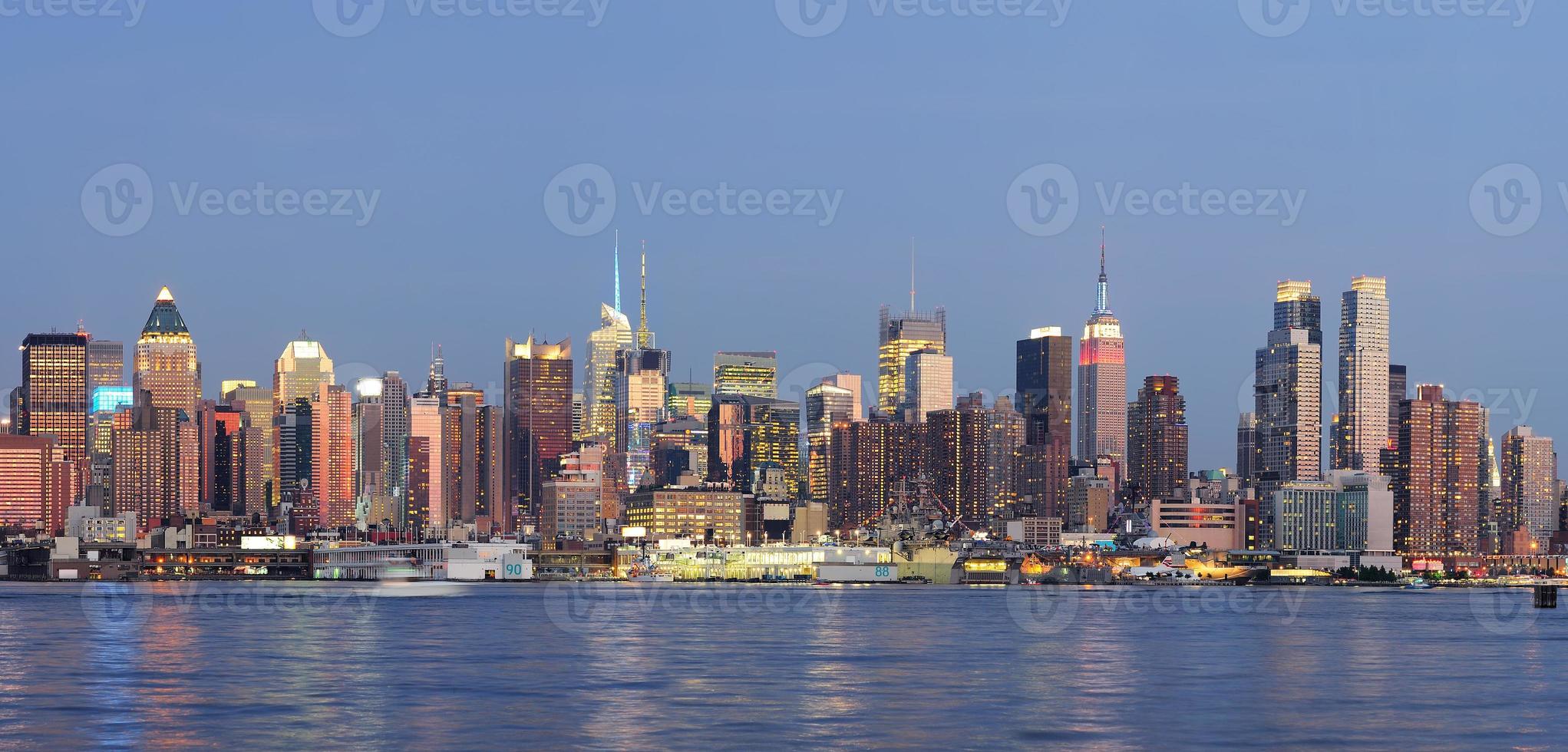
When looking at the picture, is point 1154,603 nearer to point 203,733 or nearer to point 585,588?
point 585,588

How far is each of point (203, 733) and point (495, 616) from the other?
64.6 m

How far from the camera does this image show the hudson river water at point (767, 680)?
49562mm

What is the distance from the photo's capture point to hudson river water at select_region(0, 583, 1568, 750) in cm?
4956

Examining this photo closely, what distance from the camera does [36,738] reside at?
47.0 m

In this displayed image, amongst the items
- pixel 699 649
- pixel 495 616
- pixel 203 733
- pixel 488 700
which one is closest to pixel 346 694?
pixel 488 700

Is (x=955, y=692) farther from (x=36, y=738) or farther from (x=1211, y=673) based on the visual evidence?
(x=36, y=738)

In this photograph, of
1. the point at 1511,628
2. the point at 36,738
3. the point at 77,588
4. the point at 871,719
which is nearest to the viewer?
the point at 36,738

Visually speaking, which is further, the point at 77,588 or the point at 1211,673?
the point at 77,588

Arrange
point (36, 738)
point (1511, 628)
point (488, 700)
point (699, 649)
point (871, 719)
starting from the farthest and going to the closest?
point (1511, 628), point (699, 649), point (488, 700), point (871, 719), point (36, 738)

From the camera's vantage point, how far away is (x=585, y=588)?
189 metres

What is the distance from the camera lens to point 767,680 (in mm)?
64125

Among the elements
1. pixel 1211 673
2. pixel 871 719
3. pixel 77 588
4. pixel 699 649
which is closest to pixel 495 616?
pixel 699 649

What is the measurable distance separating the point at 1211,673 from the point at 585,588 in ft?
407

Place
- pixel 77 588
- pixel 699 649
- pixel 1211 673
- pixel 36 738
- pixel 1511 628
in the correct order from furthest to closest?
1. pixel 77 588
2. pixel 1511 628
3. pixel 699 649
4. pixel 1211 673
5. pixel 36 738
